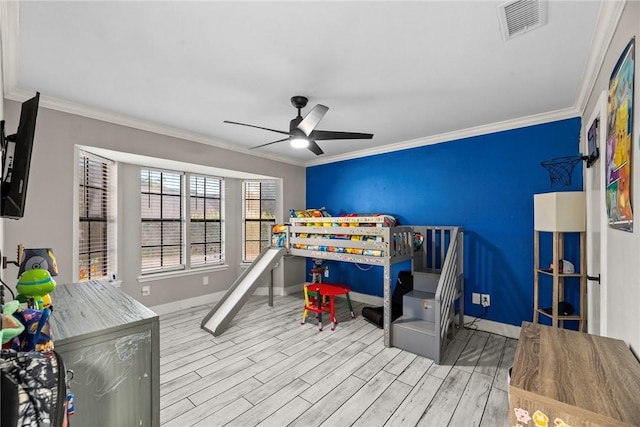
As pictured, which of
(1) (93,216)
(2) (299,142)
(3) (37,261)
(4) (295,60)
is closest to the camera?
(3) (37,261)

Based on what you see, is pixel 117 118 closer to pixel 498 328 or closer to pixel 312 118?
pixel 312 118

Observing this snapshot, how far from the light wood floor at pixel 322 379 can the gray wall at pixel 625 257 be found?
99cm

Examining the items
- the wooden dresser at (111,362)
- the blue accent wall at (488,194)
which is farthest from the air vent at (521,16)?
the wooden dresser at (111,362)

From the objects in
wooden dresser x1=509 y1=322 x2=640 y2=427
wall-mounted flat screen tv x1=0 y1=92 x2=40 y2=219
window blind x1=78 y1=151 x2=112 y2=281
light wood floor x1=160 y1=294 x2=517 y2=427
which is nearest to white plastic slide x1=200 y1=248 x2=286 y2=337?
light wood floor x1=160 y1=294 x2=517 y2=427

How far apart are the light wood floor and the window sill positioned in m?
0.73

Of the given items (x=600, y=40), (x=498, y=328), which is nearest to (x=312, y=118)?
(x=600, y=40)

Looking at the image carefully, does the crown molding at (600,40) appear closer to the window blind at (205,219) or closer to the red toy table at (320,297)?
the red toy table at (320,297)

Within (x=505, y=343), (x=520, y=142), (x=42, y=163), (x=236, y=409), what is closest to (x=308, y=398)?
(x=236, y=409)

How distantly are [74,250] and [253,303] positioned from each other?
232 centimetres

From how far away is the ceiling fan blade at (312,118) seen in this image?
2.18m

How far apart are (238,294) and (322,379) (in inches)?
70.5

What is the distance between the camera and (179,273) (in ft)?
13.3

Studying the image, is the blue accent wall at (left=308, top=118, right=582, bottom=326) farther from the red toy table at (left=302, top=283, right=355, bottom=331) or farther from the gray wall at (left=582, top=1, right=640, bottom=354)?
the gray wall at (left=582, top=1, right=640, bottom=354)

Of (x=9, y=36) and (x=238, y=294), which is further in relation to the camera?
(x=238, y=294)
